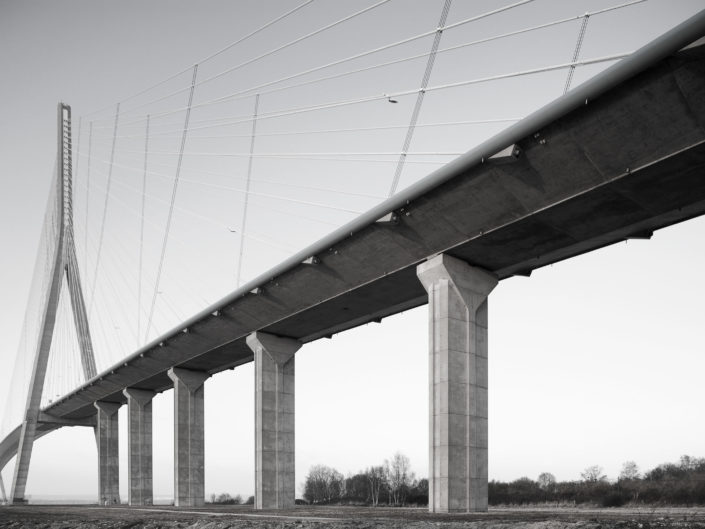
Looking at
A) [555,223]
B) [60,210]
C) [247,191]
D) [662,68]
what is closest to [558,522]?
[662,68]

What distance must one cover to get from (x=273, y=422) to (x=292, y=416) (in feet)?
4.06

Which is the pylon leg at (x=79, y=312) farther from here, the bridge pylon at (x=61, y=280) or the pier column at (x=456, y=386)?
the pier column at (x=456, y=386)

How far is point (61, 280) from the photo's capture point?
70.2 m

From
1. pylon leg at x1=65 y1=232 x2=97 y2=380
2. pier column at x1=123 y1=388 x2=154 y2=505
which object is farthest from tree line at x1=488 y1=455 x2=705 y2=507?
pylon leg at x1=65 y1=232 x2=97 y2=380

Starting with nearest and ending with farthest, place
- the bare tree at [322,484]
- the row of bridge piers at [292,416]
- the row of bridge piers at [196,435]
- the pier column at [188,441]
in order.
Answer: the row of bridge piers at [292,416], the row of bridge piers at [196,435], the pier column at [188,441], the bare tree at [322,484]

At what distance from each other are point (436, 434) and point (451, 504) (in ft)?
7.62

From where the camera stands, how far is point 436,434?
27.4 metres

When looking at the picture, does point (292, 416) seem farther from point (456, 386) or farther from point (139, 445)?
point (139, 445)

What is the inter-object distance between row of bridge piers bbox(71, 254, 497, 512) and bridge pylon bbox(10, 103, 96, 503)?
6451 mm

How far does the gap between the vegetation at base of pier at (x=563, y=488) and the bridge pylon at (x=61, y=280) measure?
23971 millimetres

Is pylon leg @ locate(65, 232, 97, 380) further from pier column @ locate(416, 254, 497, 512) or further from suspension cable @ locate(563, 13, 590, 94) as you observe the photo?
suspension cable @ locate(563, 13, 590, 94)

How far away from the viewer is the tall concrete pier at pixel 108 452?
7462 centimetres

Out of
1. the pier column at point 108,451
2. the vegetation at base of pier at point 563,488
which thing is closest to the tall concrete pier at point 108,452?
the pier column at point 108,451

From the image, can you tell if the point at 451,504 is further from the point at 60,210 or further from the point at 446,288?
the point at 60,210
